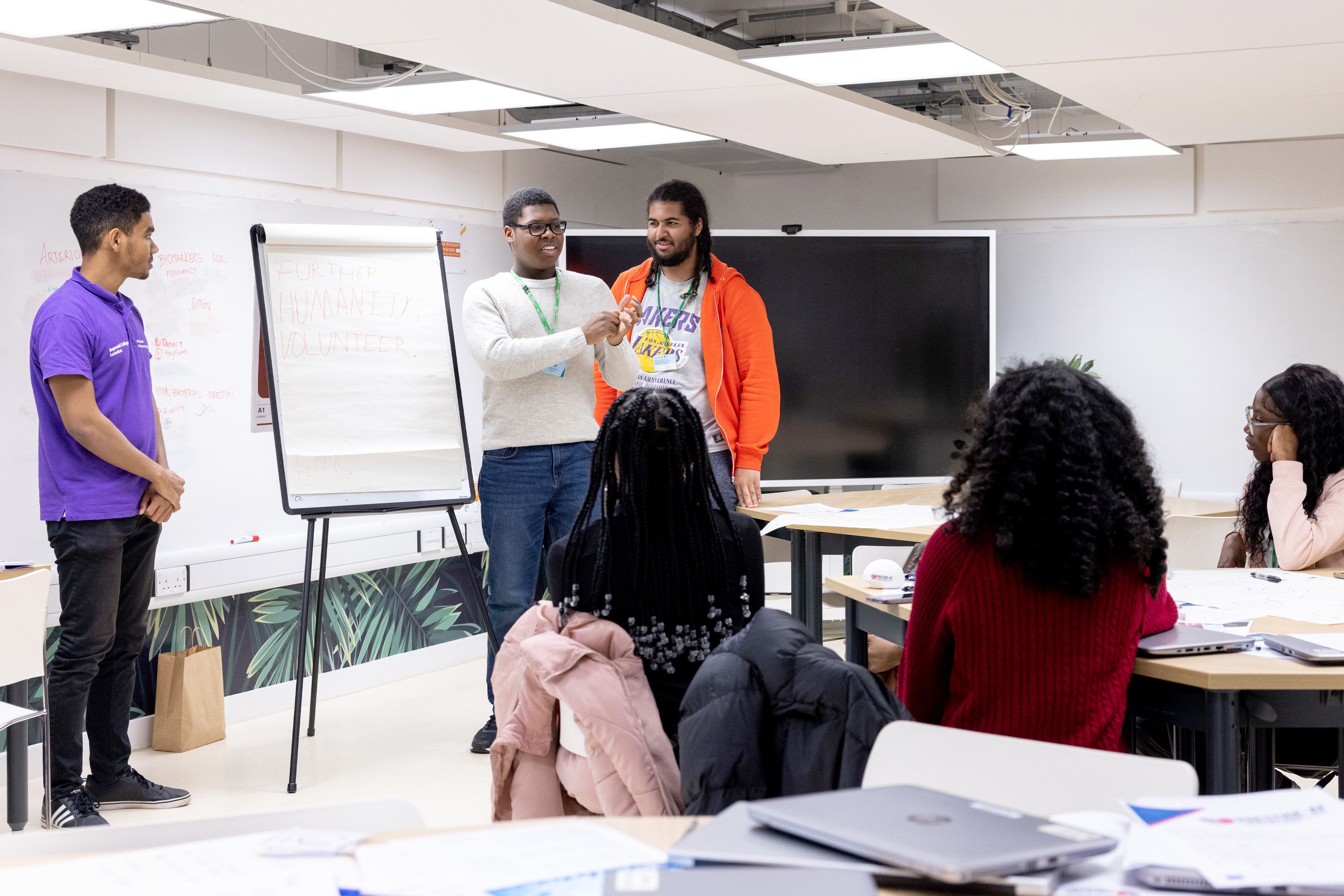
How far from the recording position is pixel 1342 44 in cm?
306

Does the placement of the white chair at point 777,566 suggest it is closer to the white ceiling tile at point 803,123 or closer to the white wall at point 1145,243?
the white wall at point 1145,243

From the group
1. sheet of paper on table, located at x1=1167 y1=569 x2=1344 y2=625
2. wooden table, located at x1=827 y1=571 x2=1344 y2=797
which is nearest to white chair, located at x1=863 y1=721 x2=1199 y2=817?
wooden table, located at x1=827 y1=571 x2=1344 y2=797

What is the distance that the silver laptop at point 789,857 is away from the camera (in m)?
0.98

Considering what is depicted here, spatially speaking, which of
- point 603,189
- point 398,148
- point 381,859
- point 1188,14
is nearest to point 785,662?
point 381,859

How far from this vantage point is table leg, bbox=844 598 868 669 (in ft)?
9.16

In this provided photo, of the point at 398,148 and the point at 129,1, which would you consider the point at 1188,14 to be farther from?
the point at 398,148

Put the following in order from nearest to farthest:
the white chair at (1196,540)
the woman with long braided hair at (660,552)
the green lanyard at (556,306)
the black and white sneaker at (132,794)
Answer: the woman with long braided hair at (660,552) → the black and white sneaker at (132,794) → the white chair at (1196,540) → the green lanyard at (556,306)

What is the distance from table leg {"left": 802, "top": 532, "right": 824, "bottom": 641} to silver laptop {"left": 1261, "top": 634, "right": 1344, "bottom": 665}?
1653 millimetres

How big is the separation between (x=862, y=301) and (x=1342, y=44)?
2.71 m

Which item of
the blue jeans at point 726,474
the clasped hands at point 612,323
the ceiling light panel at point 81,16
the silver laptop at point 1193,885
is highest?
the ceiling light panel at point 81,16

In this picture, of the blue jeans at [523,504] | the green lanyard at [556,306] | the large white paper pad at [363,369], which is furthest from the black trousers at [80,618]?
the green lanyard at [556,306]

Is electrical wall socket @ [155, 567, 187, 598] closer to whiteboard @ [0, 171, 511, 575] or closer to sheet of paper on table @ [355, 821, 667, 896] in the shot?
whiteboard @ [0, 171, 511, 575]

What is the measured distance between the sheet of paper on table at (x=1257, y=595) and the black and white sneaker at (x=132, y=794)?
268cm

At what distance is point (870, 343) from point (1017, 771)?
14.1ft
